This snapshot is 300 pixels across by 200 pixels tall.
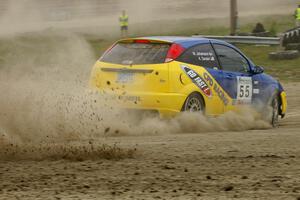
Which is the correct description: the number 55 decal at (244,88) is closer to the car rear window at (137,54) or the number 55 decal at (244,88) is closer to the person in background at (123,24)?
the car rear window at (137,54)

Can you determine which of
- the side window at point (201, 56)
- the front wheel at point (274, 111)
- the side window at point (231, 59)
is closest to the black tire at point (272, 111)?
the front wheel at point (274, 111)

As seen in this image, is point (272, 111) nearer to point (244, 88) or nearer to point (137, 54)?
point (244, 88)

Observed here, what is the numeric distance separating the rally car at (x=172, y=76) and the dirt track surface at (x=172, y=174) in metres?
1.69

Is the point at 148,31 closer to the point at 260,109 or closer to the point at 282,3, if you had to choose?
the point at 282,3

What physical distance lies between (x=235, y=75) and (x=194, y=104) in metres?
1.28

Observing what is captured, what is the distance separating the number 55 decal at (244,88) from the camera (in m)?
11.6

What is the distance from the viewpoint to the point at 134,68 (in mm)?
10477

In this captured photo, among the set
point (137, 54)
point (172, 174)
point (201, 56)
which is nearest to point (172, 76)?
point (137, 54)

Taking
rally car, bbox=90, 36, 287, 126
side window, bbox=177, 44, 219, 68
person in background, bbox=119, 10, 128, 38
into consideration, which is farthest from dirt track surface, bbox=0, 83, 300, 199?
person in background, bbox=119, 10, 128, 38

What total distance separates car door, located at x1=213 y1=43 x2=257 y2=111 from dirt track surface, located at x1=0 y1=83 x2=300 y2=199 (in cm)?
278

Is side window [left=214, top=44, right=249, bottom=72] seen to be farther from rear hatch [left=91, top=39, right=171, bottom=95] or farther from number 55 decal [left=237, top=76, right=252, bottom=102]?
rear hatch [left=91, top=39, right=171, bottom=95]

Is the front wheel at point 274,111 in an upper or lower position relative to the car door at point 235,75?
lower

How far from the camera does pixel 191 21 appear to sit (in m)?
Answer: 37.4

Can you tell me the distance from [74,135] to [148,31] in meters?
26.0
